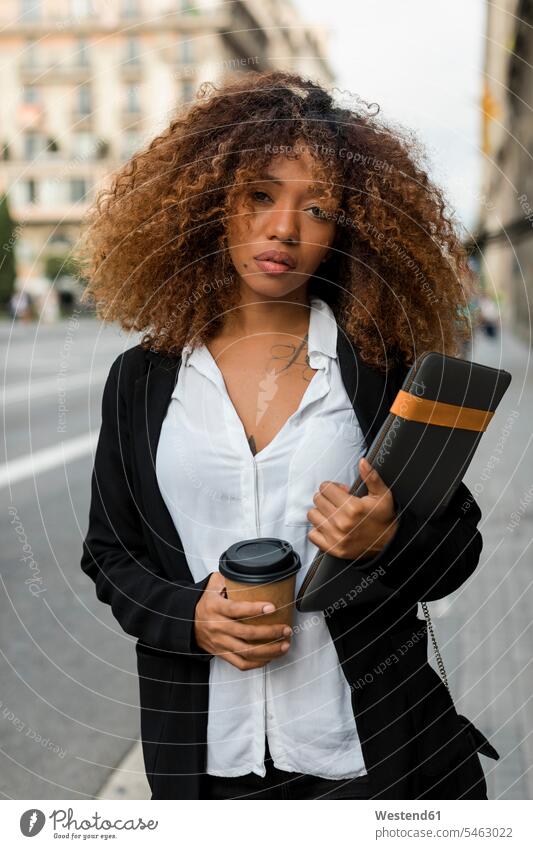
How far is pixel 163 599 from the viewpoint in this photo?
4.90ft

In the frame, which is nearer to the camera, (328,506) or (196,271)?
(328,506)

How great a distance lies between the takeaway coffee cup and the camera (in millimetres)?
1338

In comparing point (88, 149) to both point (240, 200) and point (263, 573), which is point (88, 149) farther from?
point (263, 573)

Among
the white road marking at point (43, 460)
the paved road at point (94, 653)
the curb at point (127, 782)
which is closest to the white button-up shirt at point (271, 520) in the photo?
the paved road at point (94, 653)

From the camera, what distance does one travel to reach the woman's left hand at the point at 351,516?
1.35 metres

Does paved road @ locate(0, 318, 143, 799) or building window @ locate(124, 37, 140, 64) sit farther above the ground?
building window @ locate(124, 37, 140, 64)

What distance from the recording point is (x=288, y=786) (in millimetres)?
1539

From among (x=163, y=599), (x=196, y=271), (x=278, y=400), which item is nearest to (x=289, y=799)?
(x=163, y=599)

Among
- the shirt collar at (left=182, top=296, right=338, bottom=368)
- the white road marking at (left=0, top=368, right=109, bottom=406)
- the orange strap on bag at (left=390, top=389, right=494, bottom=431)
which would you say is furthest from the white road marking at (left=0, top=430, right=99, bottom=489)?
the orange strap on bag at (left=390, top=389, right=494, bottom=431)

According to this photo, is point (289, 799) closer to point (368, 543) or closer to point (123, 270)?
point (368, 543)

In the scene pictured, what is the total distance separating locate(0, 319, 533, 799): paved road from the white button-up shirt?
39 centimetres

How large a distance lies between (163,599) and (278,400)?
36 cm
